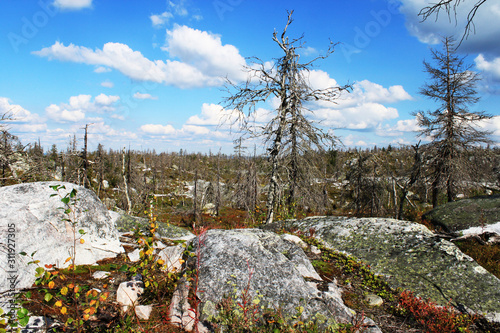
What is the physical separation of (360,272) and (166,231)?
6.20 m

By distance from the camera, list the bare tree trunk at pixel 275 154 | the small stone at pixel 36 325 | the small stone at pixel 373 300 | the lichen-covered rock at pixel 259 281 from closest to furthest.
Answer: the small stone at pixel 36 325
the lichen-covered rock at pixel 259 281
the small stone at pixel 373 300
the bare tree trunk at pixel 275 154

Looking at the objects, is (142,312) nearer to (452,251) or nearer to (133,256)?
(133,256)

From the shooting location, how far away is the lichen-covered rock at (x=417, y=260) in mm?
4684

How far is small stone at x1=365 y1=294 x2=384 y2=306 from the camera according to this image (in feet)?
14.8

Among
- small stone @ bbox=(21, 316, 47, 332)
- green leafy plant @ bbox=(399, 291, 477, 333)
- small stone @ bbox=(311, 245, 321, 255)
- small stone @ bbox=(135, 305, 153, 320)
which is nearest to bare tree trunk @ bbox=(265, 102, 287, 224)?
small stone @ bbox=(311, 245, 321, 255)

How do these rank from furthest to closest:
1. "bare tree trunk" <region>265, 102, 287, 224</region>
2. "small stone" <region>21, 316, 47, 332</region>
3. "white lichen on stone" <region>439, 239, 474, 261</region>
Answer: "bare tree trunk" <region>265, 102, 287, 224</region>
"white lichen on stone" <region>439, 239, 474, 261</region>
"small stone" <region>21, 316, 47, 332</region>

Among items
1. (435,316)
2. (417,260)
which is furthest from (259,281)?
(417,260)

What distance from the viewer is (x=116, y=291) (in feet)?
12.2

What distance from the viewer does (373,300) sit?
180 inches

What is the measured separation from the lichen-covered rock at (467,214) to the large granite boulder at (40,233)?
11.6 metres

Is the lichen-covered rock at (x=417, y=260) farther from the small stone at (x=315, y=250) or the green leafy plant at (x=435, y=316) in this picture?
the small stone at (x=315, y=250)

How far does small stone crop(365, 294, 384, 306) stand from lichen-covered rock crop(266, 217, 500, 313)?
63 centimetres

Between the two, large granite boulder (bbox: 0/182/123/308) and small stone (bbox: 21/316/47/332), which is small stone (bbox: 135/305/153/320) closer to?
small stone (bbox: 21/316/47/332)

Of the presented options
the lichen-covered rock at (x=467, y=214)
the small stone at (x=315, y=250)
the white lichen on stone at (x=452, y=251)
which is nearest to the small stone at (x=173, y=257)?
the small stone at (x=315, y=250)
